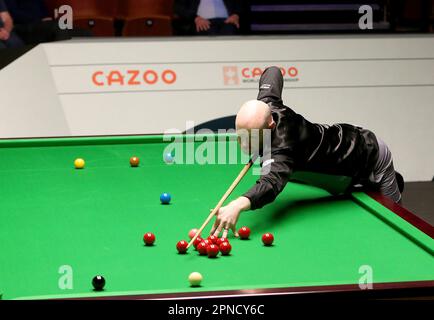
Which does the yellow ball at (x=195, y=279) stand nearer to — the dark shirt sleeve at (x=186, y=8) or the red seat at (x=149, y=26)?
the dark shirt sleeve at (x=186, y=8)

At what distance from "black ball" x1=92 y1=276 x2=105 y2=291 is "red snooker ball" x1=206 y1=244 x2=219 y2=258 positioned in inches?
15.8

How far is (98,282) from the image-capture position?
200 cm

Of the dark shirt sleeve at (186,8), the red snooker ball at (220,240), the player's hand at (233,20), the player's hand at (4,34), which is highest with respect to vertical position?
the dark shirt sleeve at (186,8)

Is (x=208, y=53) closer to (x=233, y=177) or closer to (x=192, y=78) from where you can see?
(x=192, y=78)

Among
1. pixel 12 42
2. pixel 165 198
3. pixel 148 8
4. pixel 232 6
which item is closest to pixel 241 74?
pixel 232 6

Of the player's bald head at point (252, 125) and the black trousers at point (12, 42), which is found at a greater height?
the black trousers at point (12, 42)

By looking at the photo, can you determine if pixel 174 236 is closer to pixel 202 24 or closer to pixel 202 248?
pixel 202 248

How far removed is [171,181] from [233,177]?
28 cm

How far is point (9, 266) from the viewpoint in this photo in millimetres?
2248

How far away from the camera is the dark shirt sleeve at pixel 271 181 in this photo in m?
2.65

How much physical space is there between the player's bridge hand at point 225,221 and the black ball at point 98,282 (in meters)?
0.57

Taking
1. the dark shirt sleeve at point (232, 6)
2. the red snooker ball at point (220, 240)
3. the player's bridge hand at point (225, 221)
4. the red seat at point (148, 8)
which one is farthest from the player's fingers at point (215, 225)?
the red seat at point (148, 8)

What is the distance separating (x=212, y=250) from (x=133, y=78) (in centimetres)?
359
